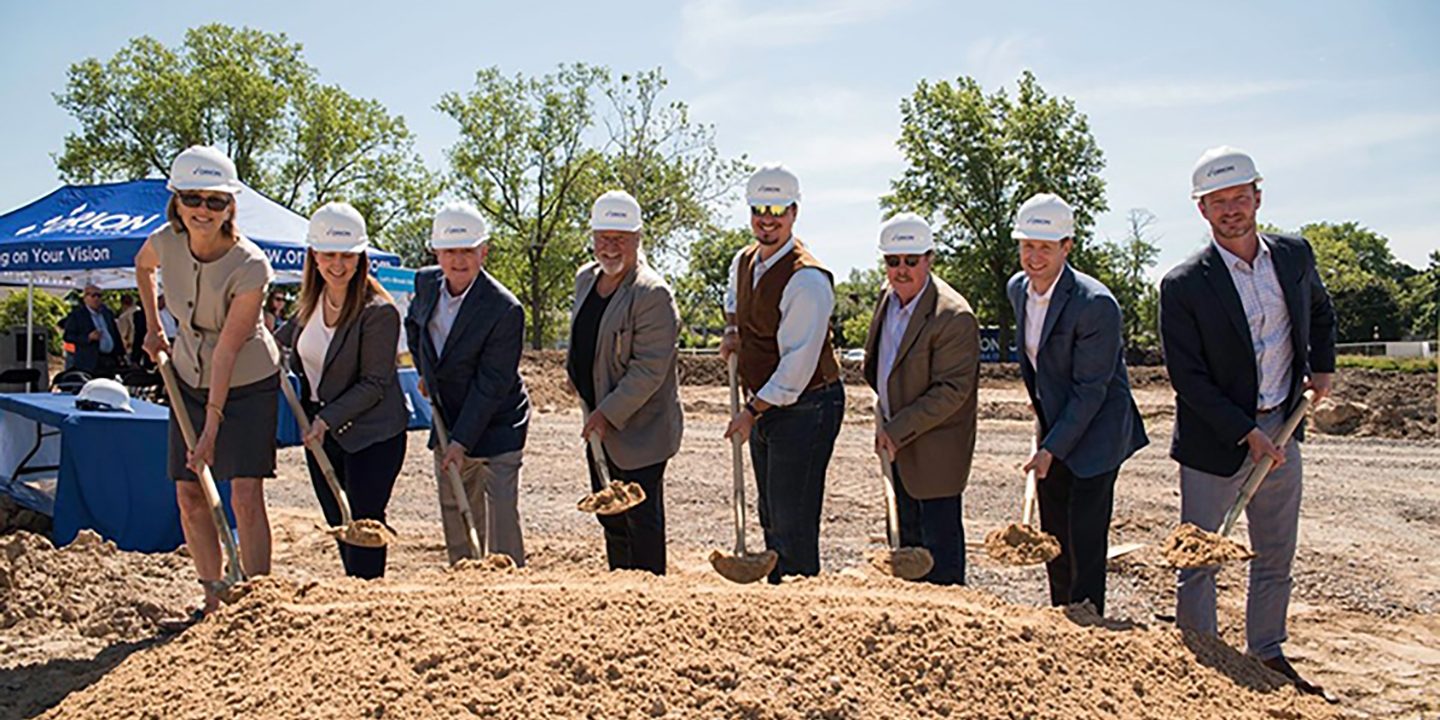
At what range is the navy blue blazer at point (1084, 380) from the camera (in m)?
4.20

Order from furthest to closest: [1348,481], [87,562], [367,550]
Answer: [1348,481], [87,562], [367,550]

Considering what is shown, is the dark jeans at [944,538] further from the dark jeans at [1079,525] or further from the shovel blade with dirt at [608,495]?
the shovel blade with dirt at [608,495]

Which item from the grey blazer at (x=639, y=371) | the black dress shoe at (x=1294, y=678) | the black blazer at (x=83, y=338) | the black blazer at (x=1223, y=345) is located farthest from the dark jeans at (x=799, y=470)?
the black blazer at (x=83, y=338)

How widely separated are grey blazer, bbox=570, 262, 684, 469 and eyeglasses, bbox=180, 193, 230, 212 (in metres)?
1.41

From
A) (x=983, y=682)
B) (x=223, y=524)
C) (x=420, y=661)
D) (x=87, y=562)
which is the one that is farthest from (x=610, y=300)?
(x=87, y=562)

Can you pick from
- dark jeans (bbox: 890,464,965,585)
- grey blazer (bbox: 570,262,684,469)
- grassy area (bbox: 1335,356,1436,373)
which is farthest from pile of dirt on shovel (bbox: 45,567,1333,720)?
grassy area (bbox: 1335,356,1436,373)

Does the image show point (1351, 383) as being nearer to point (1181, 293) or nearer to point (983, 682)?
point (1181, 293)

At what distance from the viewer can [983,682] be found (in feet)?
9.95

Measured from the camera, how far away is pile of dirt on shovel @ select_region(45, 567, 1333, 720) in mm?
2916

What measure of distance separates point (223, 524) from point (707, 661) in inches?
87.2

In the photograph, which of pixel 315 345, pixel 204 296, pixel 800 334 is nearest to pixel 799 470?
pixel 800 334

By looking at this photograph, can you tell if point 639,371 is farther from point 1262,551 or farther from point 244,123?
point 244,123

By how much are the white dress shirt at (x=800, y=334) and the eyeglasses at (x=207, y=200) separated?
83.9 inches

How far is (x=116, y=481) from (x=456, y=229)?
116 inches
